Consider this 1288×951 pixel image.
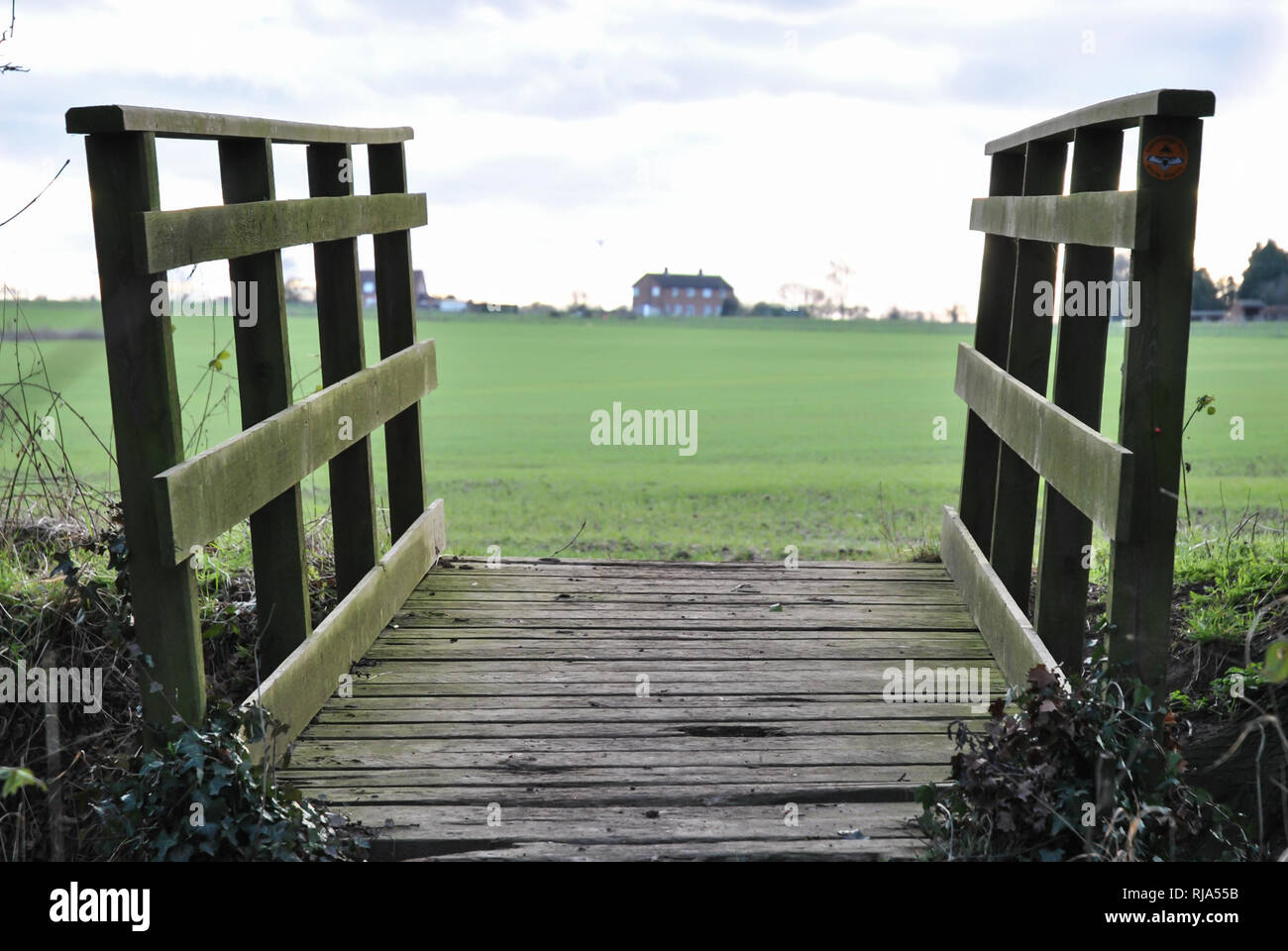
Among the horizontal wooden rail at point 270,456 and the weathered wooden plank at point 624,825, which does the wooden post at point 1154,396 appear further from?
the horizontal wooden rail at point 270,456

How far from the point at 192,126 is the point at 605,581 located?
3.43 meters

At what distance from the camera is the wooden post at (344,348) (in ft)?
16.0

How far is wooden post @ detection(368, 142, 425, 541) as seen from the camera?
5.97 meters

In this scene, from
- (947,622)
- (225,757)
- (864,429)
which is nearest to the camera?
(225,757)

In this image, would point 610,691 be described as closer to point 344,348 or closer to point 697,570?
point 344,348

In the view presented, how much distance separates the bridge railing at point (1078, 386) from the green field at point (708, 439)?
97.7 inches

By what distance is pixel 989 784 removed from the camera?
10.8ft

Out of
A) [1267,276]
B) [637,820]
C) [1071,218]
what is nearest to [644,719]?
[637,820]

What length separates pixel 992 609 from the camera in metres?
5.03

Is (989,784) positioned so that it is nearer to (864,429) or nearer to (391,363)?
(391,363)

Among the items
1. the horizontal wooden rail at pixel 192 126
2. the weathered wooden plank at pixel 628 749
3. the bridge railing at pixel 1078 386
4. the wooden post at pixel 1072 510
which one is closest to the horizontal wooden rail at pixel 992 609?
the bridge railing at pixel 1078 386
